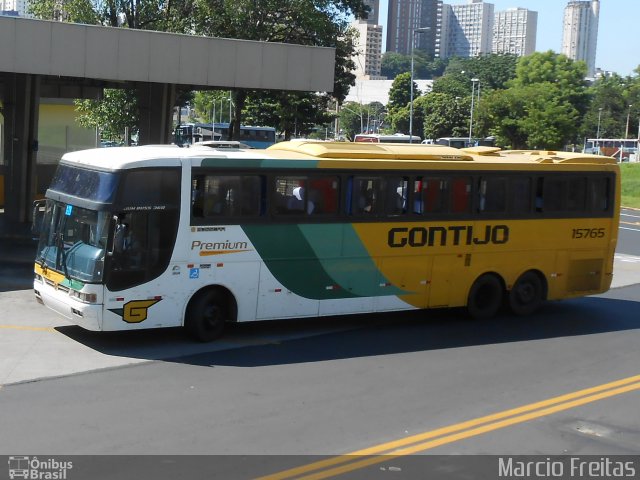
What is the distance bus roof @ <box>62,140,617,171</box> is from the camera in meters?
13.0

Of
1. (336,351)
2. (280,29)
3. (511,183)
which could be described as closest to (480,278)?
(511,183)

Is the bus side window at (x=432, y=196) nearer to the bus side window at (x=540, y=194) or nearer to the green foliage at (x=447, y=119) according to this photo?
the bus side window at (x=540, y=194)

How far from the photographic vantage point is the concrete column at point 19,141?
2561cm

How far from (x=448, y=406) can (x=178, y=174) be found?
519 centimetres

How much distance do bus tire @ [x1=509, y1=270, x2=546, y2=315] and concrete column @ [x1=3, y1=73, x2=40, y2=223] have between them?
15138mm

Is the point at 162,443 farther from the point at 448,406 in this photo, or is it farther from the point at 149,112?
the point at 149,112

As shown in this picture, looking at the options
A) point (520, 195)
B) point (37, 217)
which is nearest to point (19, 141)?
point (37, 217)

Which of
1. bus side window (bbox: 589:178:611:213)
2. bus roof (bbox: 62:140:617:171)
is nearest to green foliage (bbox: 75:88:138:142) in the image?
bus roof (bbox: 62:140:617:171)

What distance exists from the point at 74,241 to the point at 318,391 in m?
4.32

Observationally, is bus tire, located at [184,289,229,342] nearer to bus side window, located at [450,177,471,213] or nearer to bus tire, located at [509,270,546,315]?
bus side window, located at [450,177,471,213]

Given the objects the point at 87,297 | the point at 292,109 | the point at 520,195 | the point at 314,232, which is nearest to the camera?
the point at 87,297

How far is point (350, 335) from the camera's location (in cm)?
1487

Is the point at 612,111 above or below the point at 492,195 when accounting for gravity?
above

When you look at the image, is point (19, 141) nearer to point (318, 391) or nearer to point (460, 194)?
point (460, 194)
